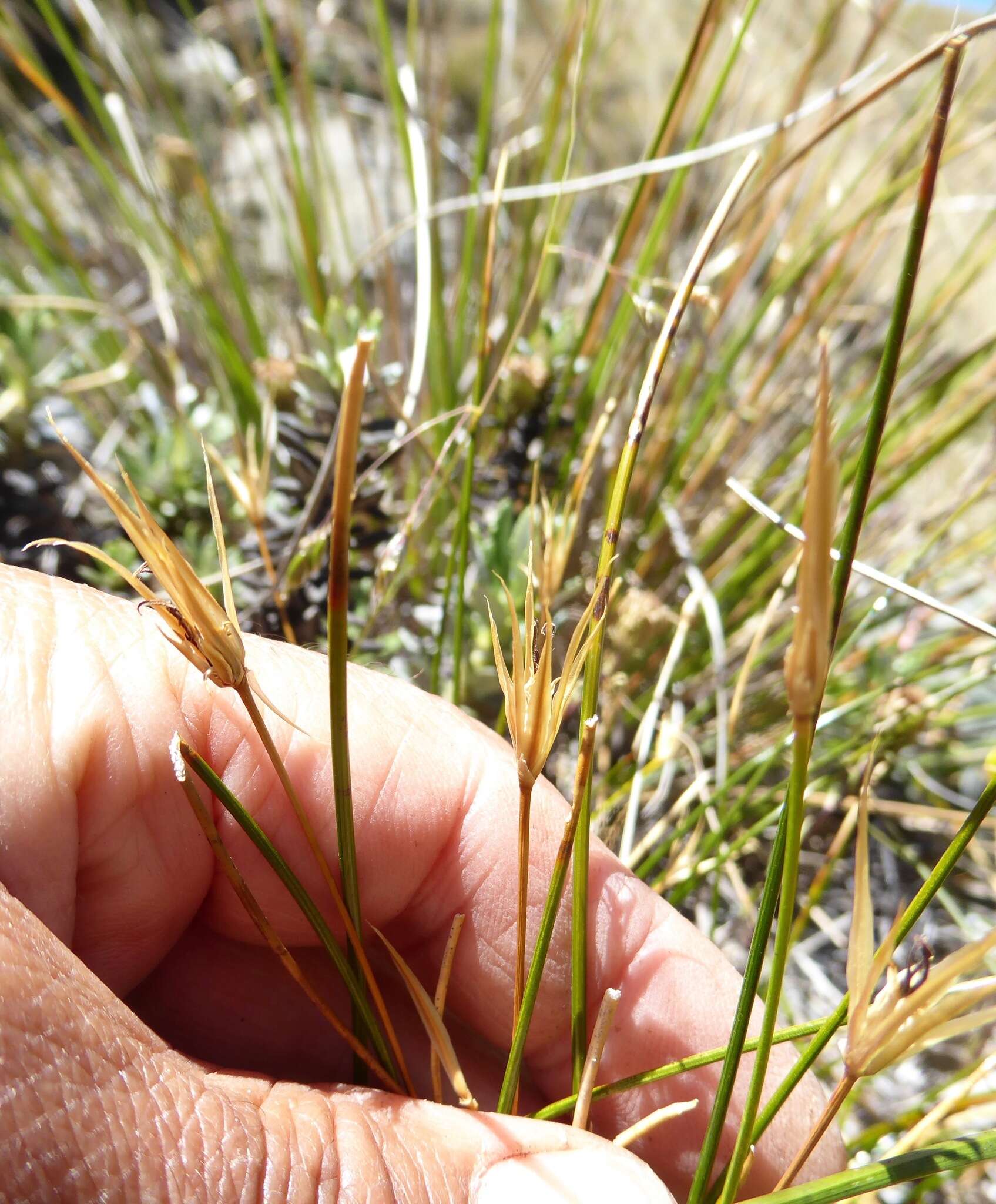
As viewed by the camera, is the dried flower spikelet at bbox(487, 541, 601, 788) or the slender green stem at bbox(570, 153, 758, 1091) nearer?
the dried flower spikelet at bbox(487, 541, 601, 788)

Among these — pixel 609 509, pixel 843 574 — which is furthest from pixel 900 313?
pixel 609 509

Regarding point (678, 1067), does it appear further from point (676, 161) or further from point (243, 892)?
point (676, 161)

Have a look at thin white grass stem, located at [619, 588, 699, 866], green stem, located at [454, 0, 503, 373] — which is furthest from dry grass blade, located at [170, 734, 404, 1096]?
green stem, located at [454, 0, 503, 373]

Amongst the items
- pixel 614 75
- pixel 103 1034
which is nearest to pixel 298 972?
pixel 103 1034

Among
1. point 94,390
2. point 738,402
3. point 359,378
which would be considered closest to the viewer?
point 359,378

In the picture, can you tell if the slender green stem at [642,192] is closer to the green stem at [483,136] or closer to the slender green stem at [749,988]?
the green stem at [483,136]

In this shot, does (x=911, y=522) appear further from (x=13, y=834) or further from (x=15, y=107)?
(x=15, y=107)

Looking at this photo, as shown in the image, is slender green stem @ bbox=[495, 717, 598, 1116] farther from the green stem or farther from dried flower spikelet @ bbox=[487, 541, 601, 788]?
the green stem

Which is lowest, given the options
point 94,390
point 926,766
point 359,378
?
point 926,766
